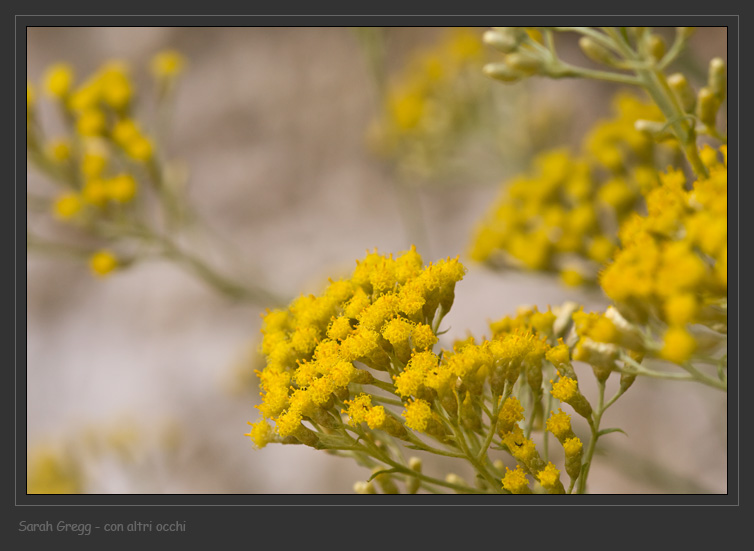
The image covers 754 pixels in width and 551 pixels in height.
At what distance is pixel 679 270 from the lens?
731 mm

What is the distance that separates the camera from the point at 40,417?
3.96 metres

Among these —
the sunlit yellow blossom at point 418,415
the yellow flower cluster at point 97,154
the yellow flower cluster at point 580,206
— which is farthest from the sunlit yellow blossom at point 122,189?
the sunlit yellow blossom at point 418,415

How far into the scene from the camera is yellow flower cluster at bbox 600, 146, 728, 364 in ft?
2.39

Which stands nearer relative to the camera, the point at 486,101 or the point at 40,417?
the point at 486,101

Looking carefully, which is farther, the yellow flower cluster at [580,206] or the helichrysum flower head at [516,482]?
the yellow flower cluster at [580,206]

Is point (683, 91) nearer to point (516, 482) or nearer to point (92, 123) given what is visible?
point (516, 482)

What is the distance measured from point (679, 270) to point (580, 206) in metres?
0.79

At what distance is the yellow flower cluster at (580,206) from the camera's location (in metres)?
1.45

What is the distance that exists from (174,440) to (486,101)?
171cm

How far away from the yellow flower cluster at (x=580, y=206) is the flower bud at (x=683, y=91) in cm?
37

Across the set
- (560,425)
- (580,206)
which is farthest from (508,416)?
(580,206)

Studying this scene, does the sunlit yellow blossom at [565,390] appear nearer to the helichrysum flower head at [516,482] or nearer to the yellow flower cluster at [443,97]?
the helichrysum flower head at [516,482]
